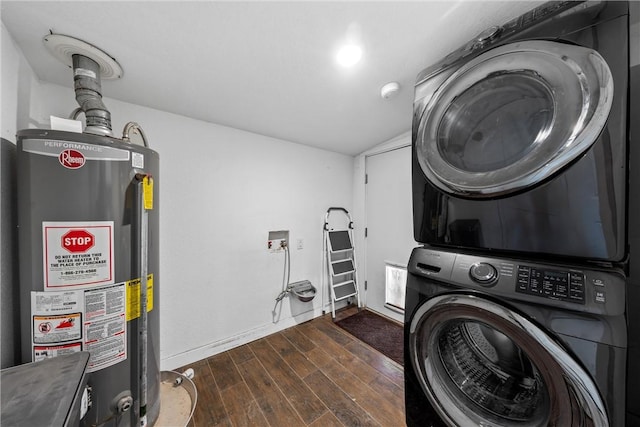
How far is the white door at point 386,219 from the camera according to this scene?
2285 millimetres

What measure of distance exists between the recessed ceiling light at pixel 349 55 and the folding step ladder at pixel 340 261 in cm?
166

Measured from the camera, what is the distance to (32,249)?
32.4 inches

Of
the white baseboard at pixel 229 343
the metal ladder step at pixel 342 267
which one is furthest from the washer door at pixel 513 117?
the white baseboard at pixel 229 343

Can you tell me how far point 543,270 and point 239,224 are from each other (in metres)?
2.01

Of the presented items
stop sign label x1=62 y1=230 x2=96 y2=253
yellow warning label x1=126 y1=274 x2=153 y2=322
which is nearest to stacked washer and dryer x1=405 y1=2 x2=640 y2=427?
yellow warning label x1=126 y1=274 x2=153 y2=322

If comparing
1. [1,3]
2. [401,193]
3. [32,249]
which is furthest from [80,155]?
[401,193]

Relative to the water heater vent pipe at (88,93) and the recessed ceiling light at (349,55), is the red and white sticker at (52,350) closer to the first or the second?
the water heater vent pipe at (88,93)

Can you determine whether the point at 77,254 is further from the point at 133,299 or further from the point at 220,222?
the point at 220,222

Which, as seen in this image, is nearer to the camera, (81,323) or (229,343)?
(81,323)

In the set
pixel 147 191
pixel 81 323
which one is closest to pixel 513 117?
pixel 147 191

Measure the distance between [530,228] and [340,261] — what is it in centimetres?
210

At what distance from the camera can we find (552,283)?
0.63 meters

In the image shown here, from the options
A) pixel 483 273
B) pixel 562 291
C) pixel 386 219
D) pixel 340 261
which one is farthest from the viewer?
pixel 340 261

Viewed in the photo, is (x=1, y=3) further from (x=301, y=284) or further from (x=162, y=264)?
(x=301, y=284)
